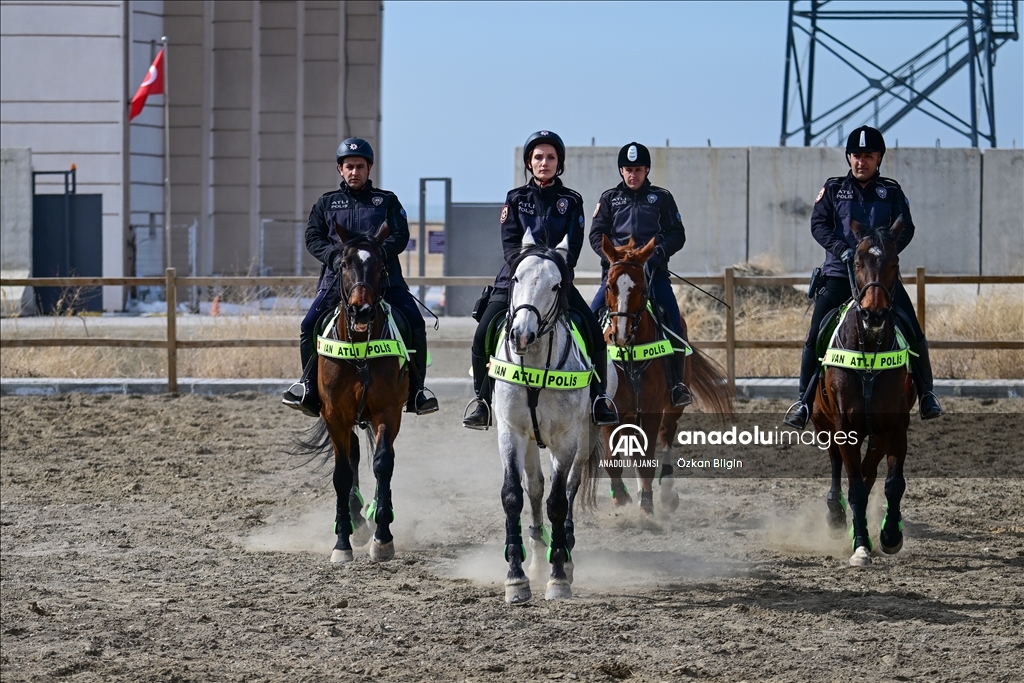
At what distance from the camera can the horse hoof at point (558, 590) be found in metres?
6.92

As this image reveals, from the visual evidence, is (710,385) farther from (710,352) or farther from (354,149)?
(710,352)

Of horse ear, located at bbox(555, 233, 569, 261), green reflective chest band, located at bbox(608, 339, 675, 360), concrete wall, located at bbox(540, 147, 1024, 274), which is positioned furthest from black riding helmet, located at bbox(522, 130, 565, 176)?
concrete wall, located at bbox(540, 147, 1024, 274)

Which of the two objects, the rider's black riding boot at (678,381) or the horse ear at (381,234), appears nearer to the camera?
the horse ear at (381,234)

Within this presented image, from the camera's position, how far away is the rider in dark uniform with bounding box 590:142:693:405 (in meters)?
9.19

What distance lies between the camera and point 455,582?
748 centimetres

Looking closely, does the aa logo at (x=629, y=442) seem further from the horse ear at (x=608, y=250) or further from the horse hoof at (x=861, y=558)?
the horse hoof at (x=861, y=558)

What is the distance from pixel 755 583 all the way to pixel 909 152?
16222 mm

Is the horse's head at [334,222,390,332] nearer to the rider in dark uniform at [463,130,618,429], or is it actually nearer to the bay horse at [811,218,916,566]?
the rider in dark uniform at [463,130,618,429]

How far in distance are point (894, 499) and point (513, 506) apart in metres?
2.54

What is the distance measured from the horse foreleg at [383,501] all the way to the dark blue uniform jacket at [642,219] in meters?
2.39

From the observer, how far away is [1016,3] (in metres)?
25.8

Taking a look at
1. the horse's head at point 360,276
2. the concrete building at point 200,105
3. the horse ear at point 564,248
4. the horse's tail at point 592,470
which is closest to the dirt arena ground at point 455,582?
the horse's tail at point 592,470

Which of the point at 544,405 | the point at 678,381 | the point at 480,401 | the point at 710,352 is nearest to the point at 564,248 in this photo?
the point at 544,405

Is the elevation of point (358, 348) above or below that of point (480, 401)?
above
